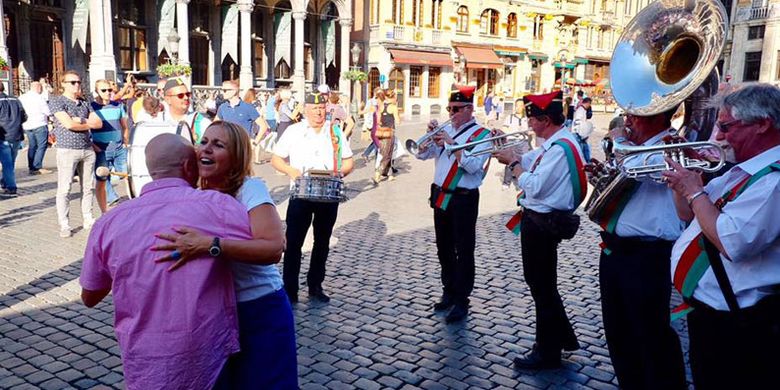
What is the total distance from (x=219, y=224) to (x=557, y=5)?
47179 mm

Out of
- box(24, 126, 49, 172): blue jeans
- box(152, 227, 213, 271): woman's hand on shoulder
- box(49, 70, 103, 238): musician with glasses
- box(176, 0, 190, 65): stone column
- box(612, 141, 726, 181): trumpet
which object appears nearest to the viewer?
box(152, 227, 213, 271): woman's hand on shoulder

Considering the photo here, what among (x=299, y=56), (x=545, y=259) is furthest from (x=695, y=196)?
(x=299, y=56)

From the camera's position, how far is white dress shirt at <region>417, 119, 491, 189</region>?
17.1ft

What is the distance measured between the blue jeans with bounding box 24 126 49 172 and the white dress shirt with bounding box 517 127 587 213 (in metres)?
11.2

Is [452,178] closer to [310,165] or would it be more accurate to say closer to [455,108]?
Answer: [455,108]

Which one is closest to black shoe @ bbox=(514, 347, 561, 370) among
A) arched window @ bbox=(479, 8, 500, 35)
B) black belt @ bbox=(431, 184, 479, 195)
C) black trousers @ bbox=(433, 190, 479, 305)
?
black trousers @ bbox=(433, 190, 479, 305)

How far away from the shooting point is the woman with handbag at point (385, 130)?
41.2ft

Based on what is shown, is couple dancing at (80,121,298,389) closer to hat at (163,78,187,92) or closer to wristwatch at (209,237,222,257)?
wristwatch at (209,237,222,257)

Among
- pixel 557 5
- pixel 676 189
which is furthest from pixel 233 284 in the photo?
pixel 557 5

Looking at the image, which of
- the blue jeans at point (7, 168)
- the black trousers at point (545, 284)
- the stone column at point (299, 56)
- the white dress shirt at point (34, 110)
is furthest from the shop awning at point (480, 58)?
the black trousers at point (545, 284)

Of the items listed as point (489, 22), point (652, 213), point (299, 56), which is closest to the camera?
point (652, 213)

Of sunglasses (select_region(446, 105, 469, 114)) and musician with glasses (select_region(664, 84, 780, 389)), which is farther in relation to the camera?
sunglasses (select_region(446, 105, 469, 114))

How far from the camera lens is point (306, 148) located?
5.54 m

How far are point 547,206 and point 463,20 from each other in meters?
38.2
